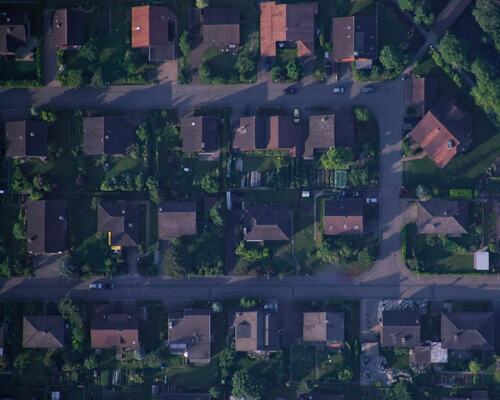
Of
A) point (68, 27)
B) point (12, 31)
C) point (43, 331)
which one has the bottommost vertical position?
point (43, 331)

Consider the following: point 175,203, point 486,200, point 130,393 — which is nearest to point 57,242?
point 175,203

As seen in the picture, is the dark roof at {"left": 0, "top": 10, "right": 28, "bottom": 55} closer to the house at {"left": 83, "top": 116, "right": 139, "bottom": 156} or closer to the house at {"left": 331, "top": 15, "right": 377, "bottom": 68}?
the house at {"left": 83, "top": 116, "right": 139, "bottom": 156}

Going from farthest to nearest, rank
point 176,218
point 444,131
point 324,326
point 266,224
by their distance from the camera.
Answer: point 176,218
point 266,224
point 324,326
point 444,131


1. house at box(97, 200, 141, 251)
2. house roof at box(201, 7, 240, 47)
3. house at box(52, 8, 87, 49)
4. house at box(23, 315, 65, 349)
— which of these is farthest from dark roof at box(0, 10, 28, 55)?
house at box(23, 315, 65, 349)

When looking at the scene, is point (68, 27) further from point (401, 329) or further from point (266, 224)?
point (401, 329)

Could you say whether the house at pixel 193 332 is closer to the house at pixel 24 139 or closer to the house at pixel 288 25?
the house at pixel 24 139

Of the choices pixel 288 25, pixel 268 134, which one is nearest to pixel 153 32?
pixel 288 25

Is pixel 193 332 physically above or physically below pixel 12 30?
below
